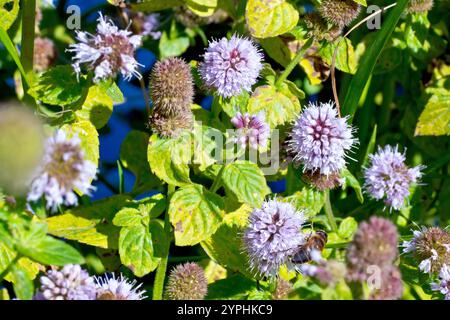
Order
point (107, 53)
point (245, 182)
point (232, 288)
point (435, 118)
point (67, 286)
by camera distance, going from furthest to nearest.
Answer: point (435, 118)
point (232, 288)
point (245, 182)
point (107, 53)
point (67, 286)

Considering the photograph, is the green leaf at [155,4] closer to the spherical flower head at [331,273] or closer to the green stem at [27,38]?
the green stem at [27,38]

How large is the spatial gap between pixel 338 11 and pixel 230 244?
1.50ft

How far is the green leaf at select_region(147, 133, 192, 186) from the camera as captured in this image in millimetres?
1323

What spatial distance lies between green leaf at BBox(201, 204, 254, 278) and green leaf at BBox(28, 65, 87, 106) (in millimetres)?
345

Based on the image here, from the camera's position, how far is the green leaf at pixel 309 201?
1403 millimetres

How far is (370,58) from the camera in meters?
1.43

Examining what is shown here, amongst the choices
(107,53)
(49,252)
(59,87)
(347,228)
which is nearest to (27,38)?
(59,87)

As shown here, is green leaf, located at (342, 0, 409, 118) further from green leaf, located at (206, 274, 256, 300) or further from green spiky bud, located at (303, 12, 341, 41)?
green leaf, located at (206, 274, 256, 300)

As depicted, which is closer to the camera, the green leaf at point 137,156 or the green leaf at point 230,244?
the green leaf at point 230,244

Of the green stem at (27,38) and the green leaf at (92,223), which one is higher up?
the green stem at (27,38)

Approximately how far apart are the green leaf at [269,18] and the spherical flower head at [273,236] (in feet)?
1.09

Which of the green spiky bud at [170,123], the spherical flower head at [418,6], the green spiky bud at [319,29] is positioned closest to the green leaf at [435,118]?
the spherical flower head at [418,6]

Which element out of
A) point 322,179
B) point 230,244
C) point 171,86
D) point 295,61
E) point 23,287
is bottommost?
point 23,287

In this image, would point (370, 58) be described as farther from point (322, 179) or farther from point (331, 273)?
point (331, 273)
